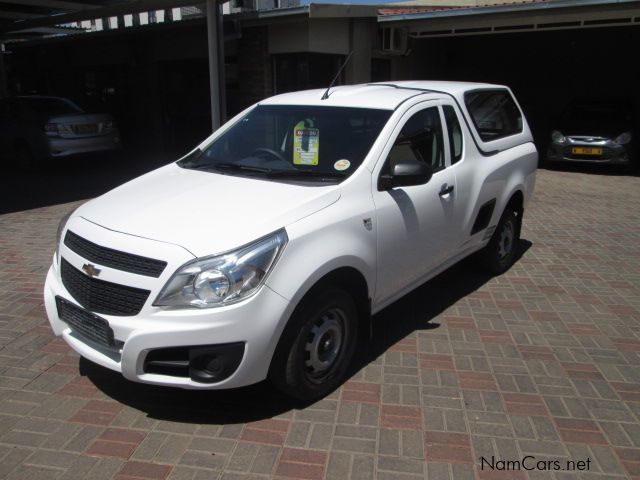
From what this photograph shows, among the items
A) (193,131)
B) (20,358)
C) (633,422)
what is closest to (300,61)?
(193,131)

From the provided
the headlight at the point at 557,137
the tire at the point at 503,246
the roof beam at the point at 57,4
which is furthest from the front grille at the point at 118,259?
the headlight at the point at 557,137

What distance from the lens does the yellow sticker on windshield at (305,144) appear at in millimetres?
3895

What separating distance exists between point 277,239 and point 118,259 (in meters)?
0.86

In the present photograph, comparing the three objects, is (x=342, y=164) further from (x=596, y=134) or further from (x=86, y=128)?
(x=596, y=134)

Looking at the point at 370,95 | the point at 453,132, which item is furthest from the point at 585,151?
the point at 370,95

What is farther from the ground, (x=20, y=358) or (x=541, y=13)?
(x=541, y=13)

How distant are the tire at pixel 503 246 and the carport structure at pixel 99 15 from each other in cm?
522

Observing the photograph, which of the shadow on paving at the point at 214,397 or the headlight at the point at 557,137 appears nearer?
the shadow on paving at the point at 214,397

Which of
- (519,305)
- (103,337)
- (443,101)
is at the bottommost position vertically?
(519,305)

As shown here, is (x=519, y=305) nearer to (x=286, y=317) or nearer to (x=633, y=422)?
(x=633, y=422)

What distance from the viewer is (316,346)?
329 centimetres

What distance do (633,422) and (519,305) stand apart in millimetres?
1779

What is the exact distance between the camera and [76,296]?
127 inches

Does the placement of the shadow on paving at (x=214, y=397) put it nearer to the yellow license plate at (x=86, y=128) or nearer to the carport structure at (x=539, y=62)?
the yellow license plate at (x=86, y=128)
